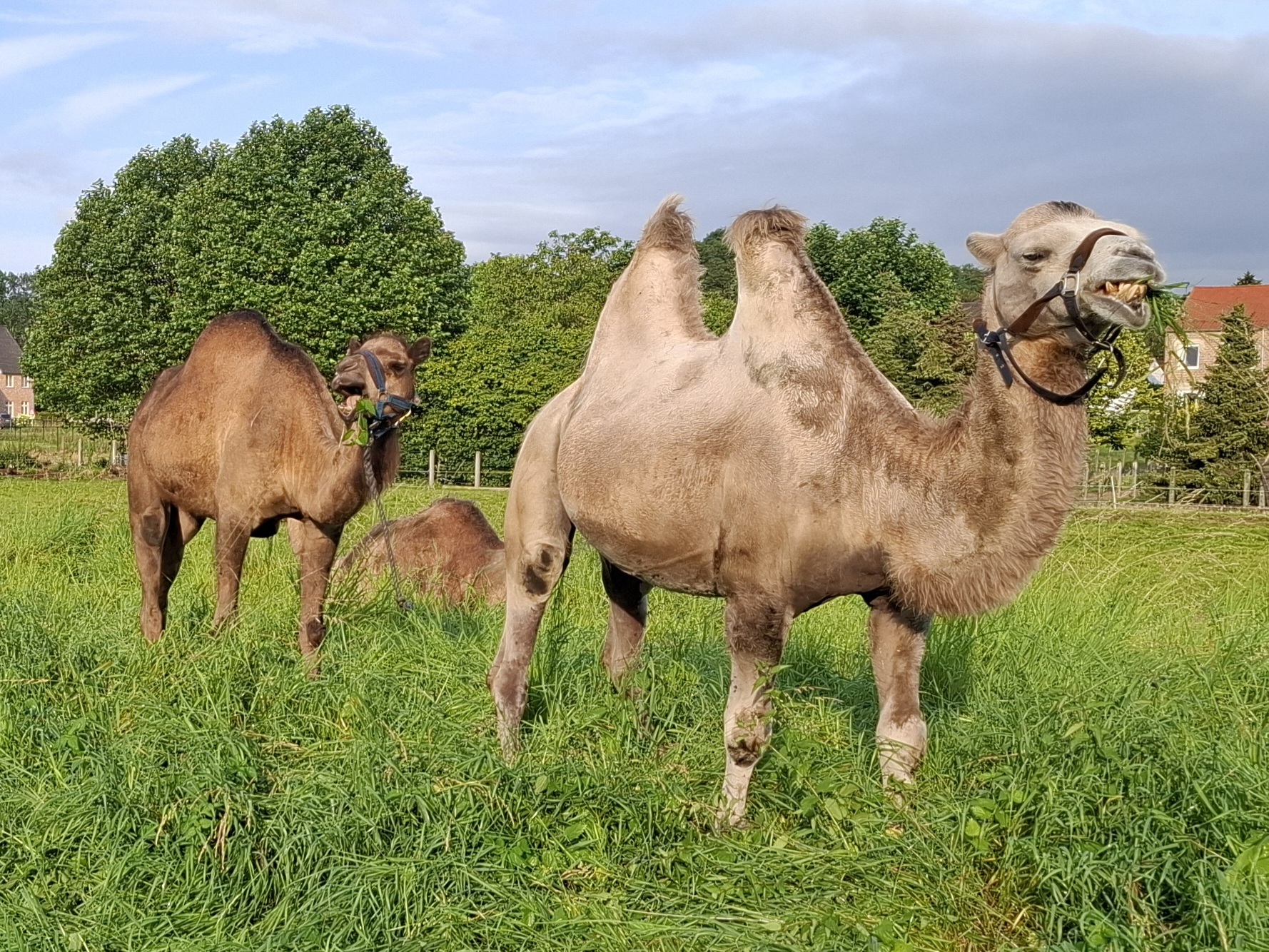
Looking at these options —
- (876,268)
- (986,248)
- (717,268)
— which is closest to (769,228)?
(986,248)

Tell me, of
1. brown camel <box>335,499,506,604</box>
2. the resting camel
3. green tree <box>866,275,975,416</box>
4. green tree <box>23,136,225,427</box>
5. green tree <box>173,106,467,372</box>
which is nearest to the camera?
the resting camel

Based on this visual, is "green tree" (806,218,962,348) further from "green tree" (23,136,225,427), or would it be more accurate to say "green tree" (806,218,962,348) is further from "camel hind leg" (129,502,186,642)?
"camel hind leg" (129,502,186,642)

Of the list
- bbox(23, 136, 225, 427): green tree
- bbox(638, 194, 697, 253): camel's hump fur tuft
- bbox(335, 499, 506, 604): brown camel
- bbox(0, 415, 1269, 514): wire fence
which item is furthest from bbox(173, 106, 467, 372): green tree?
bbox(638, 194, 697, 253): camel's hump fur tuft

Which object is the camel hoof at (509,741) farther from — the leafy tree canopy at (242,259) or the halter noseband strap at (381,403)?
the leafy tree canopy at (242,259)

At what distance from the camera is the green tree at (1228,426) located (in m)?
5.06

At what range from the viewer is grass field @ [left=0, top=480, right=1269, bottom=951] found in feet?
12.3

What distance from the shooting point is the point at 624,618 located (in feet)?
19.6

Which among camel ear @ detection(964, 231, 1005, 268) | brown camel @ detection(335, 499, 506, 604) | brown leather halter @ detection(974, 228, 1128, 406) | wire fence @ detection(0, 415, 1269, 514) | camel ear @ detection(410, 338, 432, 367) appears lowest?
wire fence @ detection(0, 415, 1269, 514)

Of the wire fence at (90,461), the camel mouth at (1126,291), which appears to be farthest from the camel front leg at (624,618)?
the wire fence at (90,461)

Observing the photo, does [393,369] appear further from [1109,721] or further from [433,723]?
[1109,721]

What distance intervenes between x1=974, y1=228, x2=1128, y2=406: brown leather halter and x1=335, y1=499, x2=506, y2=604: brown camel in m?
5.94

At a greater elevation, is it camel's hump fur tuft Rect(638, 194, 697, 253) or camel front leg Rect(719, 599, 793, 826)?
camel's hump fur tuft Rect(638, 194, 697, 253)

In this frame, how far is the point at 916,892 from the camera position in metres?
3.86

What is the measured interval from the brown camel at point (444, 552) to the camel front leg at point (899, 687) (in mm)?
5110
